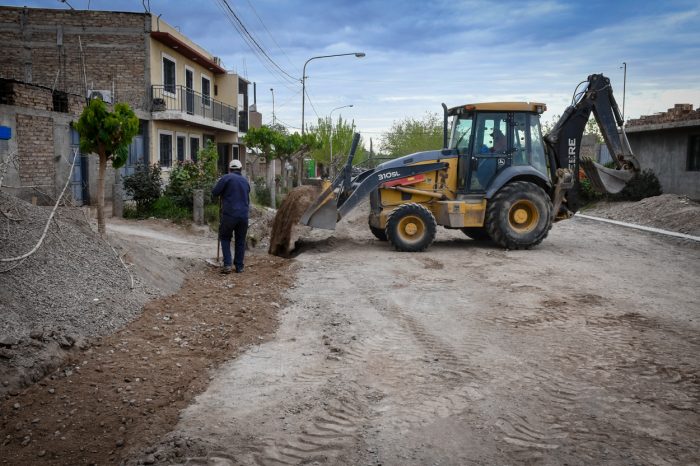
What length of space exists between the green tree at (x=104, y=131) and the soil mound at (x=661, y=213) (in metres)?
14.0

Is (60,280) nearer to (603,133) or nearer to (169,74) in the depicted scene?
(603,133)

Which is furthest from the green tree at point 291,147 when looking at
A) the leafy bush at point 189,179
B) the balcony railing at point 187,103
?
the leafy bush at point 189,179

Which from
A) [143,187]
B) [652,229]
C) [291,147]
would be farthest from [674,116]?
[143,187]

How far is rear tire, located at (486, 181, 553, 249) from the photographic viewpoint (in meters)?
12.3

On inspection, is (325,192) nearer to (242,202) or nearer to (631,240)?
(242,202)

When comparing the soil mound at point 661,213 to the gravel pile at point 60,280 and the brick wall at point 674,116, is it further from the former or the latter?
the gravel pile at point 60,280

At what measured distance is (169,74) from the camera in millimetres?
25438

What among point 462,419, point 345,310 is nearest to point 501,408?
point 462,419

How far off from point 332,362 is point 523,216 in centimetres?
806

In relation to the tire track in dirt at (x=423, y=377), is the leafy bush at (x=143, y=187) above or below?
above

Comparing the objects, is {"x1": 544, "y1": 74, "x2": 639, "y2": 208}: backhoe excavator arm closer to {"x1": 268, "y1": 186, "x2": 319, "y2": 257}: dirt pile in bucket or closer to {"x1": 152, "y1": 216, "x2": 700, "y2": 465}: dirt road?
{"x1": 152, "y1": 216, "x2": 700, "y2": 465}: dirt road

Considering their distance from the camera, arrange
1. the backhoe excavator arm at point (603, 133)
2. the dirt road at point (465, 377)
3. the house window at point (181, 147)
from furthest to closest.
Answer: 1. the house window at point (181, 147)
2. the backhoe excavator arm at point (603, 133)
3. the dirt road at point (465, 377)

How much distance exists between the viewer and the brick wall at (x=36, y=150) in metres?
15.2

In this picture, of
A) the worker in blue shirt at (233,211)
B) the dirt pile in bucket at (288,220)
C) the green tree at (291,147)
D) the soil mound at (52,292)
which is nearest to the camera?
the soil mound at (52,292)
